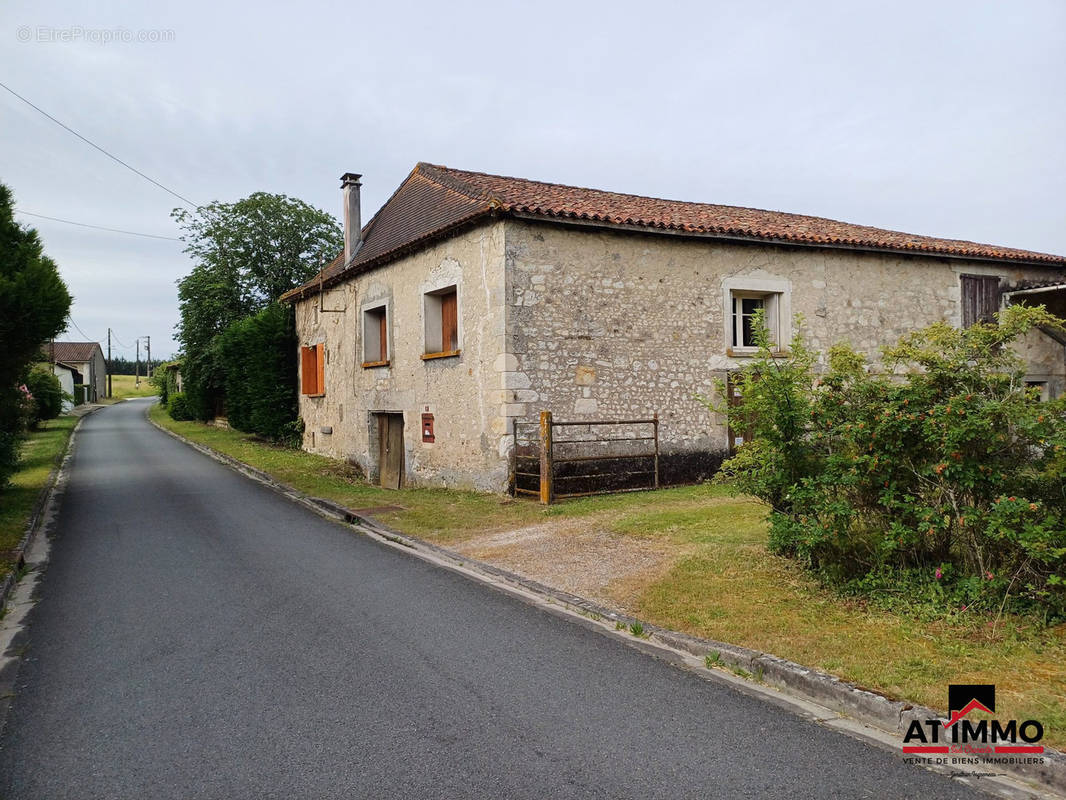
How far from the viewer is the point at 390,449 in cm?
1580

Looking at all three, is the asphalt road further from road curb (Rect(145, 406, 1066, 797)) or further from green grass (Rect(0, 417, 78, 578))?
green grass (Rect(0, 417, 78, 578))

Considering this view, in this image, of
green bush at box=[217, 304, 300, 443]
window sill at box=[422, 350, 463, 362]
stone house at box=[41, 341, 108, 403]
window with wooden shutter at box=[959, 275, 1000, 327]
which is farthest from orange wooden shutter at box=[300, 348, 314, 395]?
stone house at box=[41, 341, 108, 403]

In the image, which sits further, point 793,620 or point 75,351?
point 75,351

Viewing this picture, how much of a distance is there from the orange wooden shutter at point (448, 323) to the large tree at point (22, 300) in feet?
19.3

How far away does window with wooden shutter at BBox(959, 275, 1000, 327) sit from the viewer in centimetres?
1534

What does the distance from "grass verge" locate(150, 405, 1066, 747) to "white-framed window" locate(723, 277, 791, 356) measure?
4.08 m

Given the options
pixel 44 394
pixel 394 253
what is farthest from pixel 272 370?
pixel 44 394

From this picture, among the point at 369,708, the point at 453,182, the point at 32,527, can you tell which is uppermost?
the point at 453,182

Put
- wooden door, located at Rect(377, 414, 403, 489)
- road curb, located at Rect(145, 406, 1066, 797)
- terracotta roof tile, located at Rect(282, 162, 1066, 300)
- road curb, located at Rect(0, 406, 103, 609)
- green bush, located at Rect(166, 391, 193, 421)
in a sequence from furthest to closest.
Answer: green bush, located at Rect(166, 391, 193, 421) → wooden door, located at Rect(377, 414, 403, 489) → terracotta roof tile, located at Rect(282, 162, 1066, 300) → road curb, located at Rect(0, 406, 103, 609) → road curb, located at Rect(145, 406, 1066, 797)

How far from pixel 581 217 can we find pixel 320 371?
10.2 m

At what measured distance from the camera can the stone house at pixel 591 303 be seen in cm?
1166

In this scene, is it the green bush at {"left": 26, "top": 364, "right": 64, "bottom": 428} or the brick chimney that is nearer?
the brick chimney

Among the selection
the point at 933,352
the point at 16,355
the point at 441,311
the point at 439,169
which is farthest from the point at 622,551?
the point at 439,169

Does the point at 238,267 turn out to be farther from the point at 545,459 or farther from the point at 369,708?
the point at 369,708
